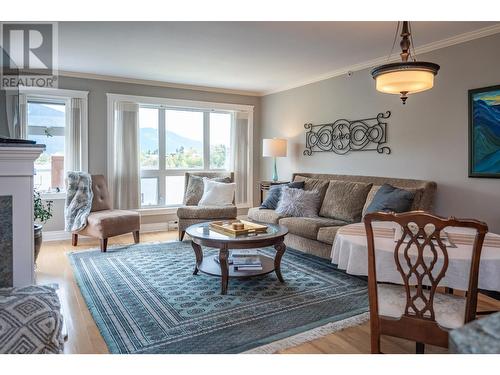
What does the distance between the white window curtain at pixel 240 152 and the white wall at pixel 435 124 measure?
155 cm

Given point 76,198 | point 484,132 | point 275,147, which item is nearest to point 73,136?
point 76,198

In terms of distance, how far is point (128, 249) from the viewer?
450 centimetres

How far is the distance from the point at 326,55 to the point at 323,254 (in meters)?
2.30

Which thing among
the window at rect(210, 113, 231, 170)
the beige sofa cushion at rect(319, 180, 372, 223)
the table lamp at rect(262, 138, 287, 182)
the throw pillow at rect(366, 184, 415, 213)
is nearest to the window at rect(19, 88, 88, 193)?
the window at rect(210, 113, 231, 170)

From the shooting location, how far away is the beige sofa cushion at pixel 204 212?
15.8 feet

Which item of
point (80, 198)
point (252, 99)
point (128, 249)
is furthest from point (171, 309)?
point (252, 99)

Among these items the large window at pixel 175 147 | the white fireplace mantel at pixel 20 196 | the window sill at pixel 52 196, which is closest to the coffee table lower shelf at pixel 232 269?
the white fireplace mantel at pixel 20 196

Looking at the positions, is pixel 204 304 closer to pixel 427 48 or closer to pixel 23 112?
pixel 427 48

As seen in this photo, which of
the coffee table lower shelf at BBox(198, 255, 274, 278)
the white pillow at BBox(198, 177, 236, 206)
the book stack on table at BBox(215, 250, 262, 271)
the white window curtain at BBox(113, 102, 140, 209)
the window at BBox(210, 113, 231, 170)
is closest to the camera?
the coffee table lower shelf at BBox(198, 255, 274, 278)

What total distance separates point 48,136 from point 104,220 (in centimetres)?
175

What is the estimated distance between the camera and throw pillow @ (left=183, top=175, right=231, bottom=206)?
529cm

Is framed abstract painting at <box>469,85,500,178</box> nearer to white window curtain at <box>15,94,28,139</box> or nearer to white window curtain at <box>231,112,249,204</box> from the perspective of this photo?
white window curtain at <box>231,112,249,204</box>

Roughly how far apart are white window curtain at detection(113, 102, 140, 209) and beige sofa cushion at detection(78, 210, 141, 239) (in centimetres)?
78

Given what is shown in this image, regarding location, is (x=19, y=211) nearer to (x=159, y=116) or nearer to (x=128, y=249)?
(x=128, y=249)
